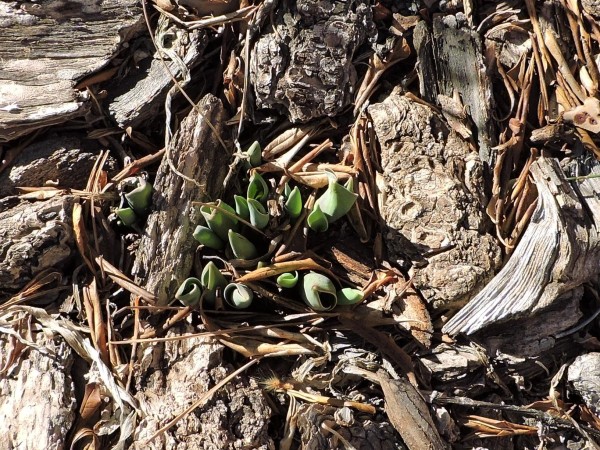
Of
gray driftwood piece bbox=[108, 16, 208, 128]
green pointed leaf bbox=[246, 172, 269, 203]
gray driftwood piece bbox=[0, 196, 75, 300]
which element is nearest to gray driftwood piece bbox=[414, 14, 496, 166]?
green pointed leaf bbox=[246, 172, 269, 203]

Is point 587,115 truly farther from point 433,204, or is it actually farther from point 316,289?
point 316,289

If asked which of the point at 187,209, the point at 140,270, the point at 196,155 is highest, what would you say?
the point at 196,155

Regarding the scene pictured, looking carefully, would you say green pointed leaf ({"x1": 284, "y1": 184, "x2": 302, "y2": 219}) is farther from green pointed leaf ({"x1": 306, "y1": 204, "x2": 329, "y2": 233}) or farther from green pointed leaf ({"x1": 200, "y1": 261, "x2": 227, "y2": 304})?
green pointed leaf ({"x1": 200, "y1": 261, "x2": 227, "y2": 304})

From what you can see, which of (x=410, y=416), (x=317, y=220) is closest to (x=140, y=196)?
(x=317, y=220)

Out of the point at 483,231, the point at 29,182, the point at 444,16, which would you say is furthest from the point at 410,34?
the point at 29,182

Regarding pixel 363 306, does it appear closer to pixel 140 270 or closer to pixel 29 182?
pixel 140 270
